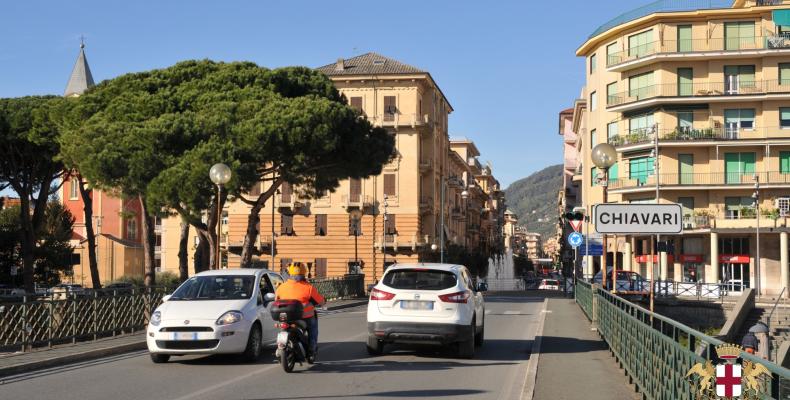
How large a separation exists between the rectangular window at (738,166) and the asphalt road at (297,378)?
45.3 meters

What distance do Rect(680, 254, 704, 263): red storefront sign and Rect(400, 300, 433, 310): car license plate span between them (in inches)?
1924

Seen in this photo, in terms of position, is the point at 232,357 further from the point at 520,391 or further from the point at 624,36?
the point at 624,36

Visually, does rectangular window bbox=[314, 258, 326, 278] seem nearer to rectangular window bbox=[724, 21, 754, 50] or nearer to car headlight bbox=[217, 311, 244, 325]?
rectangular window bbox=[724, 21, 754, 50]

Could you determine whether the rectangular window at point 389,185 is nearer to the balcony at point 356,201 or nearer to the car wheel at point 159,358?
the balcony at point 356,201

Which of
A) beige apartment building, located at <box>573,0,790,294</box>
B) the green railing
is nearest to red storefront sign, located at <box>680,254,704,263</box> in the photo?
beige apartment building, located at <box>573,0,790,294</box>

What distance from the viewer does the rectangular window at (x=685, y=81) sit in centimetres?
5875

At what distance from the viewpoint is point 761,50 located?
2237 inches

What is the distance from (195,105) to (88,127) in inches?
159

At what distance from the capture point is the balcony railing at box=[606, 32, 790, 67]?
56.8 meters

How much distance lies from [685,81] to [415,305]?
49084mm

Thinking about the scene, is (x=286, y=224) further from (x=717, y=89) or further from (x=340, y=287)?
(x=717, y=89)

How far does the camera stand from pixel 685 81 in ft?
193

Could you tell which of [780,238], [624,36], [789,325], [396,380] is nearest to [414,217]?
[624,36]

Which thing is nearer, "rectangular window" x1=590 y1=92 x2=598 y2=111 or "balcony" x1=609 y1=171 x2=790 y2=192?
"balcony" x1=609 y1=171 x2=790 y2=192
